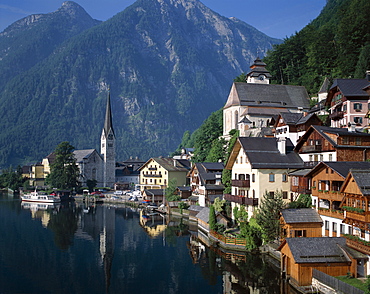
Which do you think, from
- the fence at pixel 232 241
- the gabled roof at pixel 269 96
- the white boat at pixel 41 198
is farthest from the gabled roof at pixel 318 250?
the white boat at pixel 41 198

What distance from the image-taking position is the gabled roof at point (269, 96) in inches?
3196

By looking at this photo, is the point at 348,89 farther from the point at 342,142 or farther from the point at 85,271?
the point at 85,271

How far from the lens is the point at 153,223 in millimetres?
63562

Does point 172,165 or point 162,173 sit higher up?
point 172,165

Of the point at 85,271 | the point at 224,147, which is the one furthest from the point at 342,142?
the point at 224,147

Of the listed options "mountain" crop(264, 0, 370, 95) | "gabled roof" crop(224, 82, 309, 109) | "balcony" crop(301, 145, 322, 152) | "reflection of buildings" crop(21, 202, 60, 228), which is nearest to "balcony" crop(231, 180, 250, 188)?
"balcony" crop(301, 145, 322, 152)

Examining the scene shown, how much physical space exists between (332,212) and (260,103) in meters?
50.1

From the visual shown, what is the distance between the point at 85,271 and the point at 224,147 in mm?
45546

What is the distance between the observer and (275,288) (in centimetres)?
3022

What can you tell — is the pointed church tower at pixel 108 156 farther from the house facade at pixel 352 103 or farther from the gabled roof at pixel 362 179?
the gabled roof at pixel 362 179

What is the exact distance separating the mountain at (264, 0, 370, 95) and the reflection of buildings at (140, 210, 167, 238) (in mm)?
38121

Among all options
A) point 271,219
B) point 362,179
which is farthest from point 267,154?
point 362,179

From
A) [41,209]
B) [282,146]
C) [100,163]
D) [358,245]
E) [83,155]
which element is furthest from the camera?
[100,163]

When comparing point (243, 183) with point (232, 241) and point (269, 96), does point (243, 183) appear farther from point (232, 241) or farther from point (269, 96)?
point (269, 96)
